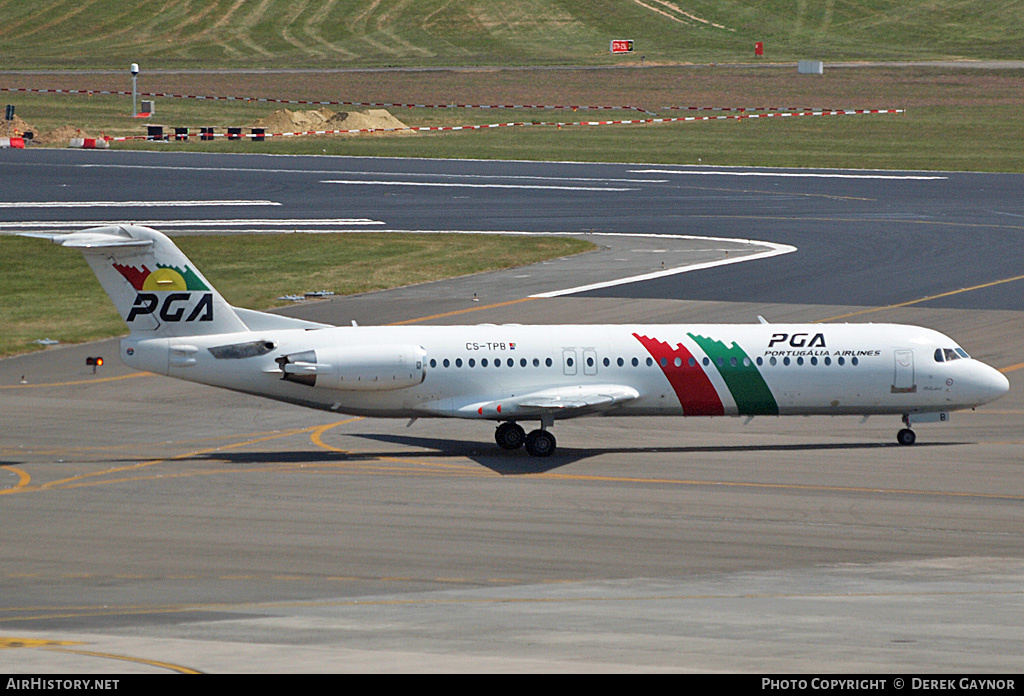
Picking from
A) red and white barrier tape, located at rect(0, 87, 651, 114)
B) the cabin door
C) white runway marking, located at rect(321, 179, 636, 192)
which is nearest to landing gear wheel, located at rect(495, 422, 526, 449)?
the cabin door

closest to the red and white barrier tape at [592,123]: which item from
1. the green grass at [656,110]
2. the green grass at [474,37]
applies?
the green grass at [656,110]

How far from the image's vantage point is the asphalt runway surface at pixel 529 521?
20453mm

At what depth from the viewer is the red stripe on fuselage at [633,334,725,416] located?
129 feet

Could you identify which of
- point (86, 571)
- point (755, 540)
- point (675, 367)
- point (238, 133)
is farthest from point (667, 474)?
point (238, 133)

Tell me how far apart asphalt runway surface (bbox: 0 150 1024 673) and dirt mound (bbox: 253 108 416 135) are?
62.8 m

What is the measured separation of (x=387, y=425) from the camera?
44.3 meters


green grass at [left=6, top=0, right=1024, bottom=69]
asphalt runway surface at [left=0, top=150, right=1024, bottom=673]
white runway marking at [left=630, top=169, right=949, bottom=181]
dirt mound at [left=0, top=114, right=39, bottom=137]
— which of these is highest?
green grass at [left=6, top=0, right=1024, bottom=69]

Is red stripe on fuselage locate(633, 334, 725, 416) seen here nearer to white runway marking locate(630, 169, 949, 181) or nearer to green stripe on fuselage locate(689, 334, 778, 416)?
green stripe on fuselage locate(689, 334, 778, 416)

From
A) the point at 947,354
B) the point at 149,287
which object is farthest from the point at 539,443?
the point at 947,354

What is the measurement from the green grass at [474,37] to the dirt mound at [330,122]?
44.2 metres

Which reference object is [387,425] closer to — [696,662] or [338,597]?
[338,597]

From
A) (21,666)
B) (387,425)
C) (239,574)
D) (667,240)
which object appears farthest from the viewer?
(667,240)

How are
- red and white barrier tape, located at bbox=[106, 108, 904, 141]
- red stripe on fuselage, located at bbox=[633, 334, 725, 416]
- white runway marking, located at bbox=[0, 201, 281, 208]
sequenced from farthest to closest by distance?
red and white barrier tape, located at bbox=[106, 108, 904, 141], white runway marking, located at bbox=[0, 201, 281, 208], red stripe on fuselage, located at bbox=[633, 334, 725, 416]

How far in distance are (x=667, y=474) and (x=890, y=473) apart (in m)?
5.39
